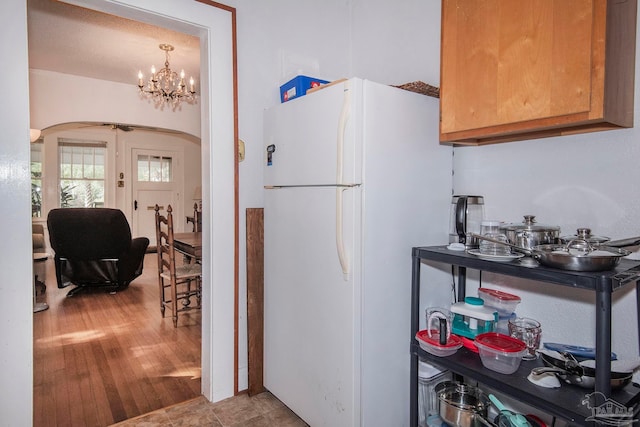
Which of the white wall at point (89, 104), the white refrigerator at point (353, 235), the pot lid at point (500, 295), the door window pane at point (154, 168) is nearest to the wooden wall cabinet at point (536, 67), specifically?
the white refrigerator at point (353, 235)

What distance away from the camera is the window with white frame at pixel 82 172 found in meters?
6.90

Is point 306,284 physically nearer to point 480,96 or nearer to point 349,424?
point 349,424

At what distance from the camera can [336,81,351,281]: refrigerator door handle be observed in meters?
1.58

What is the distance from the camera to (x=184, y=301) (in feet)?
14.2

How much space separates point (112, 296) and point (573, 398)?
465 centimetres

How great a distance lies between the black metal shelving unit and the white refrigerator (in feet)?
0.34

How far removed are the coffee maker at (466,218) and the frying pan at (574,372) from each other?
0.53m

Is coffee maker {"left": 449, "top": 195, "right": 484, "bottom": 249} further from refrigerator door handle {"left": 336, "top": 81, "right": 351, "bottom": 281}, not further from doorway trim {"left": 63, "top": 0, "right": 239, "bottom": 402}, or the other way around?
doorway trim {"left": 63, "top": 0, "right": 239, "bottom": 402}

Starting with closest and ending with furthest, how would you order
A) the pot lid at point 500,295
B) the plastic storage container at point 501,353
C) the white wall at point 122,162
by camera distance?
the plastic storage container at point 501,353
the pot lid at point 500,295
the white wall at point 122,162

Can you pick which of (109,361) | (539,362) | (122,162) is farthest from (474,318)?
(122,162)

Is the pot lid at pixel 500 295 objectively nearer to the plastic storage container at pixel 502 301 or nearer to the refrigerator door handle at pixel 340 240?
the plastic storage container at pixel 502 301

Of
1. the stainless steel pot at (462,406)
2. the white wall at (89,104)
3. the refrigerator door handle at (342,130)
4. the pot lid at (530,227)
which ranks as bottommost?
the stainless steel pot at (462,406)

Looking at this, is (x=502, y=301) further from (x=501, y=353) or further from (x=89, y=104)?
(x=89, y=104)

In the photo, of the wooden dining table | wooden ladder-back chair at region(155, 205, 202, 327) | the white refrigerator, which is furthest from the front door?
the white refrigerator
